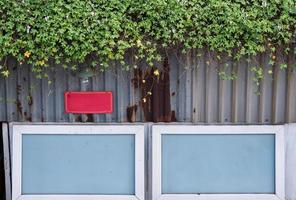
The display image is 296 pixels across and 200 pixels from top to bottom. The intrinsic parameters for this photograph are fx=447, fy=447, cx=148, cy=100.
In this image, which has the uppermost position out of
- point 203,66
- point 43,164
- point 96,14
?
point 96,14

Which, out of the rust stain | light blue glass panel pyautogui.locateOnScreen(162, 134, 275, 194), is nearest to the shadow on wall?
the rust stain

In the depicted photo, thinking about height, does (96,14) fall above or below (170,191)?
above

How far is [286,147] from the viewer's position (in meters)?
5.07

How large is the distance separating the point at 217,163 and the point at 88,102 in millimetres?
1591

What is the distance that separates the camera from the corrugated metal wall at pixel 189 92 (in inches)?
194

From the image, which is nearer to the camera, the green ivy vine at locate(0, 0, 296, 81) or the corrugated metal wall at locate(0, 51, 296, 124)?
the green ivy vine at locate(0, 0, 296, 81)

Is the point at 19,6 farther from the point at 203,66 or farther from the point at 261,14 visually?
the point at 261,14

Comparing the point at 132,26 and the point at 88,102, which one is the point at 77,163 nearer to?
the point at 88,102

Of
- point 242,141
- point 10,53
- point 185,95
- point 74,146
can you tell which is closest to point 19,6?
point 10,53

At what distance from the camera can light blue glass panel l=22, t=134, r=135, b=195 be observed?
4.96 m

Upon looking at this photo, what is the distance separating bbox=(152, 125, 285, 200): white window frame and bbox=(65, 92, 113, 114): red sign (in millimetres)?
601

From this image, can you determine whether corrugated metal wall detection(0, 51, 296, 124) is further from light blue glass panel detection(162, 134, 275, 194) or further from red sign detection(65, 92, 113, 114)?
light blue glass panel detection(162, 134, 275, 194)

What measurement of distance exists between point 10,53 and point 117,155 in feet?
5.19

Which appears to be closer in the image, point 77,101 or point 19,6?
point 19,6
